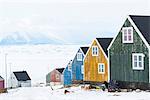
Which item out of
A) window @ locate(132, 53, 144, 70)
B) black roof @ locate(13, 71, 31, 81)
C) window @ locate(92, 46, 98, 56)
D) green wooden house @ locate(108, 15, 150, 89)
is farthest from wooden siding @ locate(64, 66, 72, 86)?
window @ locate(132, 53, 144, 70)

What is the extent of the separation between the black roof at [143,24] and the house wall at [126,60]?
53 centimetres

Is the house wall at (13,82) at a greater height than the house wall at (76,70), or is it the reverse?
the house wall at (76,70)

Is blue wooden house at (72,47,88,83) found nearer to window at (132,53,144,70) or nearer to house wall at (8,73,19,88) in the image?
window at (132,53,144,70)

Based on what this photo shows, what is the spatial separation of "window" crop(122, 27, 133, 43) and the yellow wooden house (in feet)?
21.6

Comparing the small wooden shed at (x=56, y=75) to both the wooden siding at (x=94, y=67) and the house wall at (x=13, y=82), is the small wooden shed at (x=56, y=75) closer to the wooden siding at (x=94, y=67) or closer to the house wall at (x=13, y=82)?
the house wall at (x=13, y=82)

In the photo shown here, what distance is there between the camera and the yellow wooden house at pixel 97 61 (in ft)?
135

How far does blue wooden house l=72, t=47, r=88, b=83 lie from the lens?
52616mm

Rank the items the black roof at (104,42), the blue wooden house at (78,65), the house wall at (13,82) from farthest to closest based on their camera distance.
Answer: the house wall at (13,82) < the blue wooden house at (78,65) < the black roof at (104,42)

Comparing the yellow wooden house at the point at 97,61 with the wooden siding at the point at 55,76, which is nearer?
the yellow wooden house at the point at 97,61

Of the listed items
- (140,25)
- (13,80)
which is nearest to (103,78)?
(140,25)

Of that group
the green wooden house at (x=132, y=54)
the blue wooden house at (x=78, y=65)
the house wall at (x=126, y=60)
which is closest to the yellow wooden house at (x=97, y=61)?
the house wall at (x=126, y=60)

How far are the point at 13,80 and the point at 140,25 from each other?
6013 cm

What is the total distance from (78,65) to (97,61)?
1282 centimetres

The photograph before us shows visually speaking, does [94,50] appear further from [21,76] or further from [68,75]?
[21,76]
